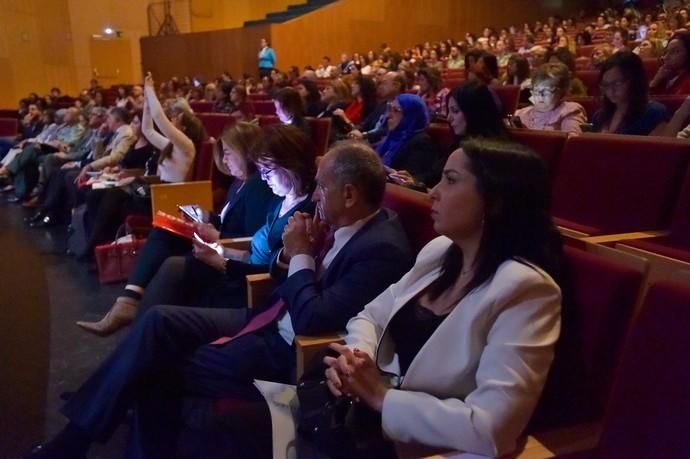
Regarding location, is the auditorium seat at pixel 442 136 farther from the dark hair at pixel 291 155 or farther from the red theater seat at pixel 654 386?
the red theater seat at pixel 654 386

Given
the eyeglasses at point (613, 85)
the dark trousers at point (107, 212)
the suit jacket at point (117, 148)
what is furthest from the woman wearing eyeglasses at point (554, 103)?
the suit jacket at point (117, 148)

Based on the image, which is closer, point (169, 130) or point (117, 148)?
point (169, 130)

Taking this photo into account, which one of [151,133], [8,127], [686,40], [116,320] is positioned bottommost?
[8,127]

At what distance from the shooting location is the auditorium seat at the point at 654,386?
79 cm

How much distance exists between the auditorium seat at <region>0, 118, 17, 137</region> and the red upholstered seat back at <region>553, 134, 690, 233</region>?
23.7 ft

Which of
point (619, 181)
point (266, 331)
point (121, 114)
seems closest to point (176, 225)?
point (266, 331)

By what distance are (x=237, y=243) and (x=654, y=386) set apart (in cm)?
158

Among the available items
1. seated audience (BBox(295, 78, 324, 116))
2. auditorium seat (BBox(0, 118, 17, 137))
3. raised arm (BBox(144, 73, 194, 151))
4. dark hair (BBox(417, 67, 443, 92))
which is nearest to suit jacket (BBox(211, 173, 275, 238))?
raised arm (BBox(144, 73, 194, 151))

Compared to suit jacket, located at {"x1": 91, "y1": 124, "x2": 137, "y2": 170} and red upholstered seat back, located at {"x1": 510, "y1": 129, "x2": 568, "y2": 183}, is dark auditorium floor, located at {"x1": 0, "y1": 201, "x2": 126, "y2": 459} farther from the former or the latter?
red upholstered seat back, located at {"x1": 510, "y1": 129, "x2": 568, "y2": 183}

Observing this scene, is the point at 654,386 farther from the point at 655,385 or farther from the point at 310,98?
the point at 310,98

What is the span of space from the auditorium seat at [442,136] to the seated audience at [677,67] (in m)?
1.34

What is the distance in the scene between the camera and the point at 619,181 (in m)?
1.72

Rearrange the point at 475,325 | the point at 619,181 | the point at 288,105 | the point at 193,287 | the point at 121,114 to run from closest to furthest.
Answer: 1. the point at 475,325
2. the point at 619,181
3. the point at 193,287
4. the point at 288,105
5. the point at 121,114

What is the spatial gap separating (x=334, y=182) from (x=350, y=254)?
0.62 feet
